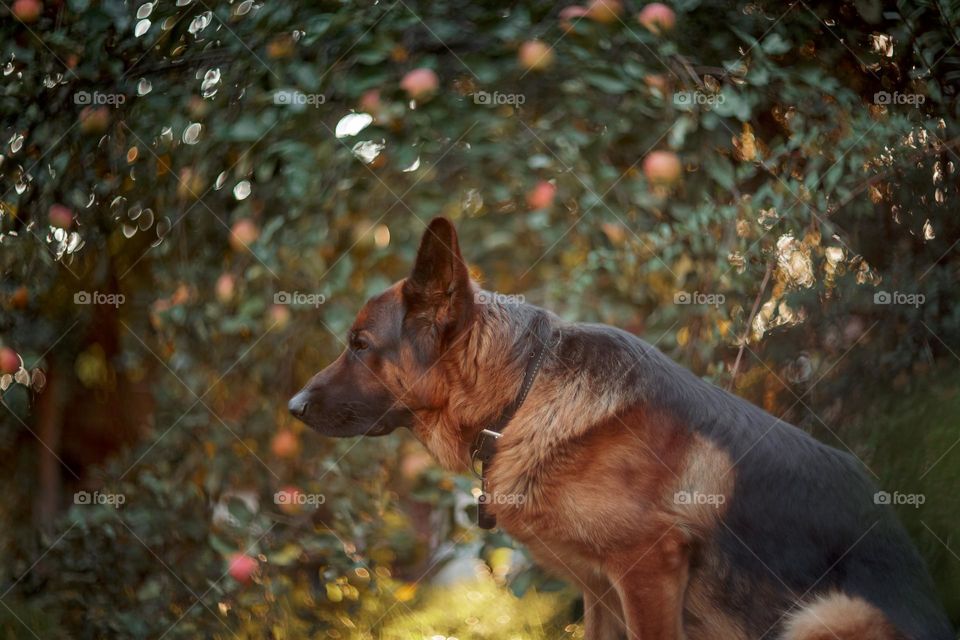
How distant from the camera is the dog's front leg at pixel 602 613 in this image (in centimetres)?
326

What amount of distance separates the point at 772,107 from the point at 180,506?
323 cm

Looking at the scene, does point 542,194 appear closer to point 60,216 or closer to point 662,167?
point 662,167

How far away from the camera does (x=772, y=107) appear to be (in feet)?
13.5

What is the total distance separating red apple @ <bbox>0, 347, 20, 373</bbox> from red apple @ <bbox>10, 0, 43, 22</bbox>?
1.59 metres

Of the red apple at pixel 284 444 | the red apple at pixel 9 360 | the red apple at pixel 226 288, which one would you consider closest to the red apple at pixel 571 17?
the red apple at pixel 226 288

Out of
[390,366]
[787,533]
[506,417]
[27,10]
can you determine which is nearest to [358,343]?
[390,366]

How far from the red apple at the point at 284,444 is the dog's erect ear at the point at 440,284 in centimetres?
107

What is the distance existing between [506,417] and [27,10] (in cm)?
308

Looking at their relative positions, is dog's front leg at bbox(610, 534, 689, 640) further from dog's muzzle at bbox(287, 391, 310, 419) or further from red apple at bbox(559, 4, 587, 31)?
red apple at bbox(559, 4, 587, 31)

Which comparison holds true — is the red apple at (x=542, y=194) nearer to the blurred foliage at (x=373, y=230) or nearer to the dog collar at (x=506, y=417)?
the blurred foliage at (x=373, y=230)

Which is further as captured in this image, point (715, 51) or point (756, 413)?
point (715, 51)

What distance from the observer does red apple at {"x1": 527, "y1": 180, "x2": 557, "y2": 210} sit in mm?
3854

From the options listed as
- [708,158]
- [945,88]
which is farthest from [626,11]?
[945,88]

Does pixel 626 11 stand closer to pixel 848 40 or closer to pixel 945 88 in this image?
pixel 848 40
